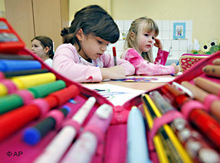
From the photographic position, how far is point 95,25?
0.89 meters

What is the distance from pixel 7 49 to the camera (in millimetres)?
244

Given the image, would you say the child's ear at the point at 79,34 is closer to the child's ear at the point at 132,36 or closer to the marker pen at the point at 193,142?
the child's ear at the point at 132,36

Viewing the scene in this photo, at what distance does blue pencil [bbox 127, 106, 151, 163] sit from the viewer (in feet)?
0.59

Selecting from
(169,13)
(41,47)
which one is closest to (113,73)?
(41,47)

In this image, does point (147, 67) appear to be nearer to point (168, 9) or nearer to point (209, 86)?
point (209, 86)

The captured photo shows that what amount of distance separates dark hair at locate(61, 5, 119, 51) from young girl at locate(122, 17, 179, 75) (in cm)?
26

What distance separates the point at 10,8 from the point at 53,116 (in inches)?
99.3

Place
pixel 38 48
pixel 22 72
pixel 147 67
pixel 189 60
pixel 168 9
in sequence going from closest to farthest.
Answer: pixel 22 72, pixel 189 60, pixel 147 67, pixel 38 48, pixel 168 9

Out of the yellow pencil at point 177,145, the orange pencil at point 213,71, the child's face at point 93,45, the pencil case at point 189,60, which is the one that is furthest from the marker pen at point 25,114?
the pencil case at point 189,60

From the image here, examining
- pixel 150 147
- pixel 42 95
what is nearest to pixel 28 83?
pixel 42 95

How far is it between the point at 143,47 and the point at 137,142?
119 centimetres

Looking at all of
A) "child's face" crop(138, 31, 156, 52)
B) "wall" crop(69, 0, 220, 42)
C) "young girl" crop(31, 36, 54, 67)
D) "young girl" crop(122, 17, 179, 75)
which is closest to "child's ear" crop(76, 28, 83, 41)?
"young girl" crop(122, 17, 179, 75)

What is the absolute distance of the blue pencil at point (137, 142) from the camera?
0.18 meters

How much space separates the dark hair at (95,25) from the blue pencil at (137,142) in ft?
2.27
